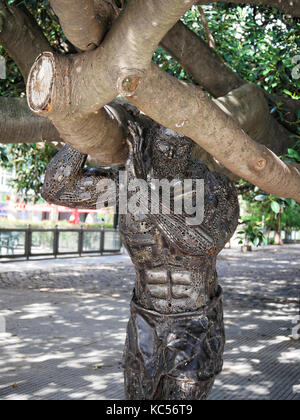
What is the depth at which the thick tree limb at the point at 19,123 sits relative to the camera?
3.93 meters

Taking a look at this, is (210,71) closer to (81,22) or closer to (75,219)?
(81,22)

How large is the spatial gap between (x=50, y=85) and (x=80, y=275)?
12080mm

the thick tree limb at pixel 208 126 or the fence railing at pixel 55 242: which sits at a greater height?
the thick tree limb at pixel 208 126

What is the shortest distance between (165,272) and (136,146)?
29.4 inches

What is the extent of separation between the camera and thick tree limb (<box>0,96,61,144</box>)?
3.93 metres

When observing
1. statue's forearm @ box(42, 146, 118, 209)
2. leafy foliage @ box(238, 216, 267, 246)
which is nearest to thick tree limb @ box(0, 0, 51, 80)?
statue's forearm @ box(42, 146, 118, 209)

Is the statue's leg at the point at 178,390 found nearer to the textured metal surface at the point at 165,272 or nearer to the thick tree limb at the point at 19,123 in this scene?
the textured metal surface at the point at 165,272

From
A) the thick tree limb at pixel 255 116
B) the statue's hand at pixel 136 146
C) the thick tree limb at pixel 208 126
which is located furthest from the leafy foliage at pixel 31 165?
the thick tree limb at pixel 208 126

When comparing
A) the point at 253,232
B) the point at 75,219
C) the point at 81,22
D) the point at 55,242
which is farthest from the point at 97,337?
the point at 75,219

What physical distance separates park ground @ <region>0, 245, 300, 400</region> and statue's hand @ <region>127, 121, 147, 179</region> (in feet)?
9.77

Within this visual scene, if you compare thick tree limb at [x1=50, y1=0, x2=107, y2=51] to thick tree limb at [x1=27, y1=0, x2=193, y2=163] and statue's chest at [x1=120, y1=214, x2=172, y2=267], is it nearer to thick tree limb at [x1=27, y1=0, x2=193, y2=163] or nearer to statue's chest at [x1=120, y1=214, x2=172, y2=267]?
thick tree limb at [x1=27, y1=0, x2=193, y2=163]

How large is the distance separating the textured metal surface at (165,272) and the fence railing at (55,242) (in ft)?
43.2

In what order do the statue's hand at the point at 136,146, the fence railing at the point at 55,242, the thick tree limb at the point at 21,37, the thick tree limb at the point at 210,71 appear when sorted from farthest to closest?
1. the fence railing at the point at 55,242
2. the thick tree limb at the point at 210,71
3. the thick tree limb at the point at 21,37
4. the statue's hand at the point at 136,146

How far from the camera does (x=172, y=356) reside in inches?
106
